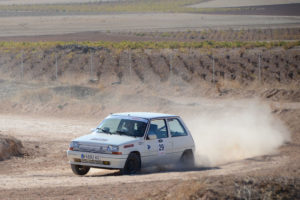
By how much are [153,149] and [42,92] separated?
62.9ft

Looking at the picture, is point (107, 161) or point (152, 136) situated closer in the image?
point (107, 161)

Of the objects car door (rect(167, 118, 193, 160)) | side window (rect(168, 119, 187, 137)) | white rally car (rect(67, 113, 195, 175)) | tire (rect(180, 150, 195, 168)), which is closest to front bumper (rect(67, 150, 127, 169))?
white rally car (rect(67, 113, 195, 175))

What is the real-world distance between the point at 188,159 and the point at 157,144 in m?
1.34

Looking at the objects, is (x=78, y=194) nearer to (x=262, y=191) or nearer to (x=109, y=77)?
(x=262, y=191)

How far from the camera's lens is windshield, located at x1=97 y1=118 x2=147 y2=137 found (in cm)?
1441

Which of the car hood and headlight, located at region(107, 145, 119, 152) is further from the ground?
the car hood

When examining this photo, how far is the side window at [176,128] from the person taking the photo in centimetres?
1533

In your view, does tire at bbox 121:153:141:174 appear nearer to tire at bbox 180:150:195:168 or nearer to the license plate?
the license plate

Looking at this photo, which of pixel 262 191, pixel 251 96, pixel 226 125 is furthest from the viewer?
pixel 251 96

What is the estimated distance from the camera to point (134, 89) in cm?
3528

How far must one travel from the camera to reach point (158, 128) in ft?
49.4

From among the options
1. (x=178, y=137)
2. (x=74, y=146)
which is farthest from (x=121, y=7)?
(x=74, y=146)

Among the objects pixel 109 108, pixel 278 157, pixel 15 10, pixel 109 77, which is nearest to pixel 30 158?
pixel 278 157

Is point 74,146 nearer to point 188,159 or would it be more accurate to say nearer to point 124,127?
point 124,127
